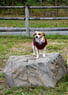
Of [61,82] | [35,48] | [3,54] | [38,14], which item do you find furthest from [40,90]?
[38,14]

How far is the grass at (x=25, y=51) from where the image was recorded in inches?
187

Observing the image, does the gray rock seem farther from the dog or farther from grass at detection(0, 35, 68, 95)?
the dog

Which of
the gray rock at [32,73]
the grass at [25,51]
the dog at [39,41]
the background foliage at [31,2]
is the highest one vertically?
the dog at [39,41]

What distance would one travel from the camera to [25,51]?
784cm

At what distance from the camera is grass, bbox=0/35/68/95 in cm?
474

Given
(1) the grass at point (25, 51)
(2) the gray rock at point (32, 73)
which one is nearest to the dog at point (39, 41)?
(2) the gray rock at point (32, 73)

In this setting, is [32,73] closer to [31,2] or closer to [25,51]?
[25,51]

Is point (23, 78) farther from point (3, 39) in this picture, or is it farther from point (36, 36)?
point (3, 39)

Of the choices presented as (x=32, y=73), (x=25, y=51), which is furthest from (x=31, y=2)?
(x=32, y=73)

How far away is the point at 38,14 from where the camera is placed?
62.5ft

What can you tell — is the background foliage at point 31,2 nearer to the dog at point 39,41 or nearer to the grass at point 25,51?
the grass at point 25,51

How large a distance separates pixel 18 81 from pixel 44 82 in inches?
17.0

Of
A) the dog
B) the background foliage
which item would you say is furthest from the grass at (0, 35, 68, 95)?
the background foliage

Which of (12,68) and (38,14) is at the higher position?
(12,68)
